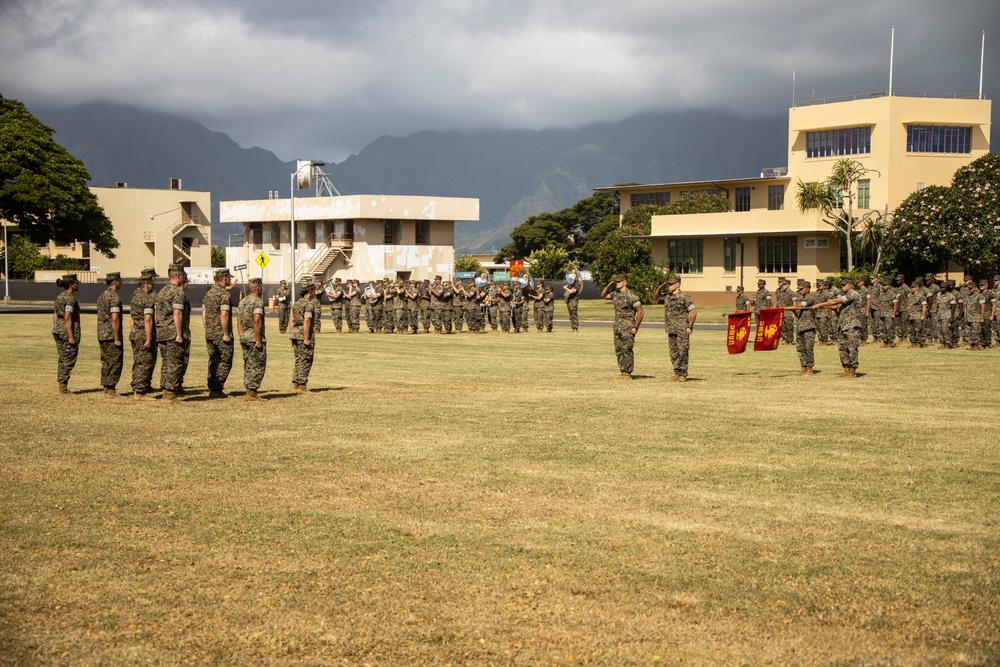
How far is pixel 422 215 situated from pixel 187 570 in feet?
255

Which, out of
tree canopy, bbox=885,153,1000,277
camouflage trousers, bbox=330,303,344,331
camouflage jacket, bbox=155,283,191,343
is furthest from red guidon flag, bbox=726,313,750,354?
tree canopy, bbox=885,153,1000,277

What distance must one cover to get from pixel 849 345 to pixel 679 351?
369 centimetres

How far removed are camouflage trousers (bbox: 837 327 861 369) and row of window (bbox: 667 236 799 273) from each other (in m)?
41.2

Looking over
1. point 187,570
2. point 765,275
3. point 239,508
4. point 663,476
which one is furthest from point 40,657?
point 765,275

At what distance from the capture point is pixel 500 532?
27.6 ft

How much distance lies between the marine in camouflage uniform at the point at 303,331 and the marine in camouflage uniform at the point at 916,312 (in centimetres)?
2061

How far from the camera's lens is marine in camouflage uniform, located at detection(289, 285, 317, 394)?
696 inches

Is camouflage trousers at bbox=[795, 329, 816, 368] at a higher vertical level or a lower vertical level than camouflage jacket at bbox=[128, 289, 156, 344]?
lower

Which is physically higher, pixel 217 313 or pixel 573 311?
pixel 217 313

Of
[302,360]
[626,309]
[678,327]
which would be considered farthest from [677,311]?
[302,360]

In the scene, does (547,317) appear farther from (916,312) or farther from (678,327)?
(678,327)

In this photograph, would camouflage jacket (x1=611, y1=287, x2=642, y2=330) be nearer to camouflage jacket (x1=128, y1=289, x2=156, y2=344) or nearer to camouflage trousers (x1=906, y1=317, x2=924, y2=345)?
camouflage jacket (x1=128, y1=289, x2=156, y2=344)

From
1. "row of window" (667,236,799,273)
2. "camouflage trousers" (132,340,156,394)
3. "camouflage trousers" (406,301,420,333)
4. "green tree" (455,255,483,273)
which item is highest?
"green tree" (455,255,483,273)

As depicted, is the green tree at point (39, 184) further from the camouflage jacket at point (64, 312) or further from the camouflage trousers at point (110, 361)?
the camouflage trousers at point (110, 361)
